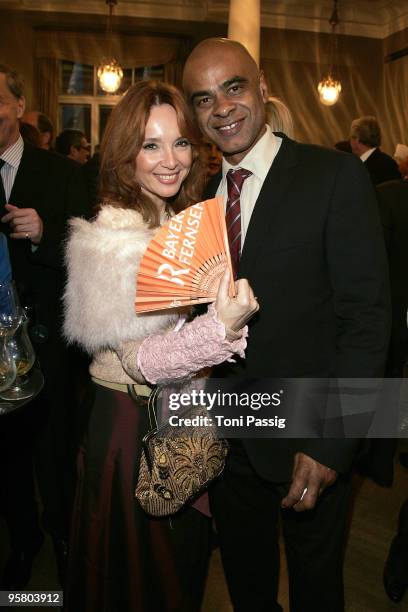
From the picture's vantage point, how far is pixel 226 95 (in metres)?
1.68

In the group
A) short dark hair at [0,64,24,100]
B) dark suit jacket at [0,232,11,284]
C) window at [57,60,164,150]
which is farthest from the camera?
window at [57,60,164,150]

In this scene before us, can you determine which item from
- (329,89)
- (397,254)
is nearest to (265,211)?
(397,254)

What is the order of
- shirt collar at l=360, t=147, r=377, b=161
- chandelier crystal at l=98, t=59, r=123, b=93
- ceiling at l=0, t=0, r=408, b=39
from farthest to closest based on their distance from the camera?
ceiling at l=0, t=0, r=408, b=39, chandelier crystal at l=98, t=59, r=123, b=93, shirt collar at l=360, t=147, r=377, b=161

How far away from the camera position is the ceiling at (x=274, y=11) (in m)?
8.31

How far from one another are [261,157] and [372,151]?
10.0 ft

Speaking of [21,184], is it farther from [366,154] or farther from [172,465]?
[366,154]

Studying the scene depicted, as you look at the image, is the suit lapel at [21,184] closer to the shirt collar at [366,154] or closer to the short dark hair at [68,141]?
the short dark hair at [68,141]

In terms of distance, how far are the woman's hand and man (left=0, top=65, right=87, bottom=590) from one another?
110 cm

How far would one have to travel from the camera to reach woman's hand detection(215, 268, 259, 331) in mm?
1273

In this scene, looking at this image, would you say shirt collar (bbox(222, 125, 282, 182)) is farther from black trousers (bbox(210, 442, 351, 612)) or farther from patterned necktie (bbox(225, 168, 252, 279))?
black trousers (bbox(210, 442, 351, 612))

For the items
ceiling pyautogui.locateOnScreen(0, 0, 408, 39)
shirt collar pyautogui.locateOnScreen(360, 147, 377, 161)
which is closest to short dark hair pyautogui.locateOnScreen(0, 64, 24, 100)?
shirt collar pyautogui.locateOnScreen(360, 147, 377, 161)

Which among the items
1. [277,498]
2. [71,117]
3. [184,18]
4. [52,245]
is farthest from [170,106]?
[71,117]

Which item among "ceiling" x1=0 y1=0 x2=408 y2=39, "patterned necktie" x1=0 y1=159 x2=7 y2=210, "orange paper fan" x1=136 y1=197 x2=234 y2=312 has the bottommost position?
"orange paper fan" x1=136 y1=197 x2=234 y2=312

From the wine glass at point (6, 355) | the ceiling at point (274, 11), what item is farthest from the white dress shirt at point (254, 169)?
the ceiling at point (274, 11)
